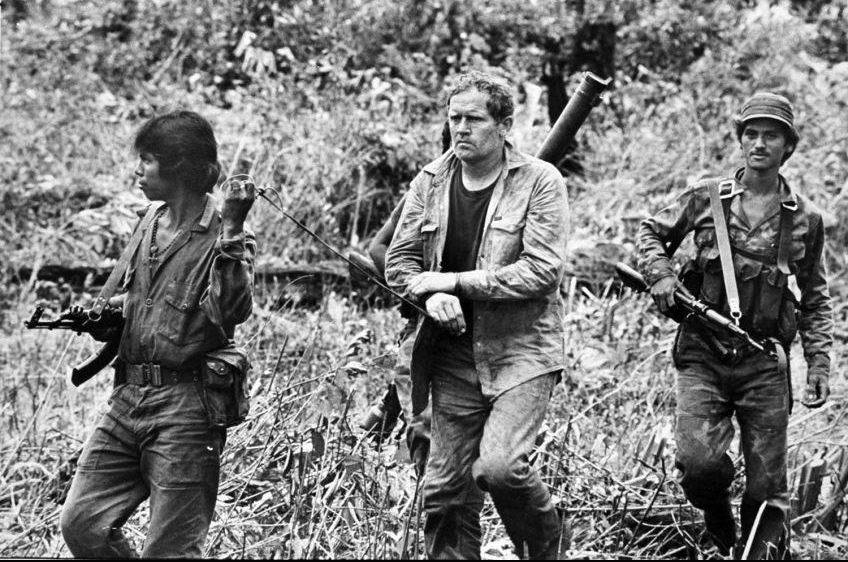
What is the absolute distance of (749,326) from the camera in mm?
5598

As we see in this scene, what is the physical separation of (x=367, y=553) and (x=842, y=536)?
2923mm

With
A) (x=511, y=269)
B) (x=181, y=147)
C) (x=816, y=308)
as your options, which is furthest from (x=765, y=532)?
(x=181, y=147)

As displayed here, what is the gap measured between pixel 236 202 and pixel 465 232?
1.12 metres

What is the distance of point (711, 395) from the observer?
5617 mm

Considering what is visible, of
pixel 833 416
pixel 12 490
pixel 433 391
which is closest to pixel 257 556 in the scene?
pixel 433 391

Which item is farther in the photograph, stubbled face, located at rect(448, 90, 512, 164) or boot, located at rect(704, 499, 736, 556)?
boot, located at rect(704, 499, 736, 556)

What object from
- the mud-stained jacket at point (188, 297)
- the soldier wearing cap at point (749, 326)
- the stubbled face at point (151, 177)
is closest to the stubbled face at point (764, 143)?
the soldier wearing cap at point (749, 326)

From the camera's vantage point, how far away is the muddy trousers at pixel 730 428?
5.54 m

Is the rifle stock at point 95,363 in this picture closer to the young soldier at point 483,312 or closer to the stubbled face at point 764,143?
the young soldier at point 483,312

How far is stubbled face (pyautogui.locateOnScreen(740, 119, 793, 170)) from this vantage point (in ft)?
18.2

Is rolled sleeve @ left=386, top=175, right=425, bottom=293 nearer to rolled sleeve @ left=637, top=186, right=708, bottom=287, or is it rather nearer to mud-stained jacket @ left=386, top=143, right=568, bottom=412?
mud-stained jacket @ left=386, top=143, right=568, bottom=412

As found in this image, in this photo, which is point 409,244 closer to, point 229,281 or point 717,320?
point 229,281

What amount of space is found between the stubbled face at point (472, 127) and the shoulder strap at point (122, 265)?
4.26 ft

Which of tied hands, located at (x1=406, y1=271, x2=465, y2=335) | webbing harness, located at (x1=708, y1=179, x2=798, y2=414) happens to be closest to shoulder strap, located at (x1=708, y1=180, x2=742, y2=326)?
webbing harness, located at (x1=708, y1=179, x2=798, y2=414)
